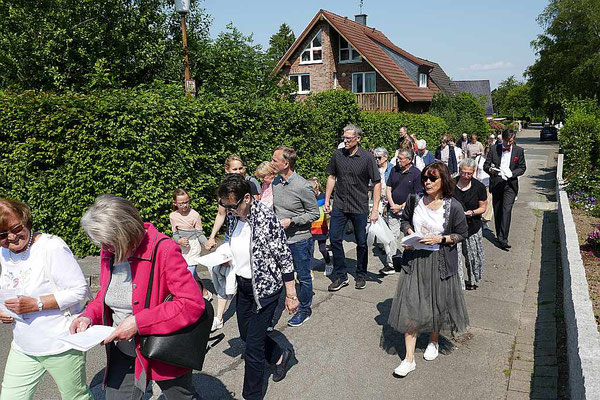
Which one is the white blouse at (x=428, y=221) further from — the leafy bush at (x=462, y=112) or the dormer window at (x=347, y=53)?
the dormer window at (x=347, y=53)

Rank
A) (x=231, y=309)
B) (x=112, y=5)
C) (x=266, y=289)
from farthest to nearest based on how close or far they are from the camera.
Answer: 1. (x=112, y=5)
2. (x=231, y=309)
3. (x=266, y=289)

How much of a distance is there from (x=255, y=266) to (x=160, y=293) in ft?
3.51

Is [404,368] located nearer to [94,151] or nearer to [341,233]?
[341,233]

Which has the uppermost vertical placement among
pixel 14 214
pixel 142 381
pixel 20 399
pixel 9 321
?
pixel 14 214

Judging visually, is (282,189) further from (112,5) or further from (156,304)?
(112,5)

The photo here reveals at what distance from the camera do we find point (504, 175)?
8594 mm

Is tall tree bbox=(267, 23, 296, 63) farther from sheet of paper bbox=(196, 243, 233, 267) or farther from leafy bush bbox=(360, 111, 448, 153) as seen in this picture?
sheet of paper bbox=(196, 243, 233, 267)

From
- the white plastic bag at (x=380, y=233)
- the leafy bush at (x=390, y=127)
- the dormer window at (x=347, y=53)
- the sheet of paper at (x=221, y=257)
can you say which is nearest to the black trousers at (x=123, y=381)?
the sheet of paper at (x=221, y=257)

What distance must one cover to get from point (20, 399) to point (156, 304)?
3.75ft

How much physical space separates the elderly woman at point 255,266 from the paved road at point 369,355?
2.14ft

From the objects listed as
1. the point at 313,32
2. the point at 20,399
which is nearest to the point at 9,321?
the point at 20,399

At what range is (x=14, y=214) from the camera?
9.30ft

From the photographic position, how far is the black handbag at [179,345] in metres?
2.60

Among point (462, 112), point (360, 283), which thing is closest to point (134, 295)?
point (360, 283)
